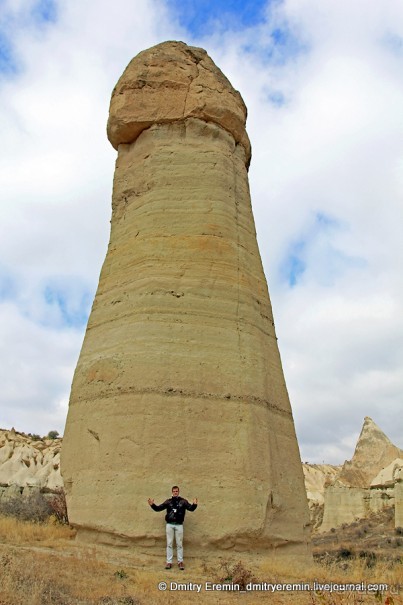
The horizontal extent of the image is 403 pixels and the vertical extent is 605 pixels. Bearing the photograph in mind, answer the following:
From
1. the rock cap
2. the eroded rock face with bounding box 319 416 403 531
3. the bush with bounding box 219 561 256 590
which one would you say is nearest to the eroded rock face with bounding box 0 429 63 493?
the eroded rock face with bounding box 319 416 403 531

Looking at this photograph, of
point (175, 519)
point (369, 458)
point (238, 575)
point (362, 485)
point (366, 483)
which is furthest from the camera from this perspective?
point (369, 458)

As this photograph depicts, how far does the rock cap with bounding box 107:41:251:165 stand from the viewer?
1035 centimetres

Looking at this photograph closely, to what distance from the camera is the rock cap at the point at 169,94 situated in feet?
34.0

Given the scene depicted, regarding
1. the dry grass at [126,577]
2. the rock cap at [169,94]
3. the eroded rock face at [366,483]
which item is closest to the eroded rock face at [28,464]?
the eroded rock face at [366,483]

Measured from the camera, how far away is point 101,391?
852 centimetres

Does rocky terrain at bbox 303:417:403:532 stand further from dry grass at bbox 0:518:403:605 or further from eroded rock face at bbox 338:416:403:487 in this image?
dry grass at bbox 0:518:403:605

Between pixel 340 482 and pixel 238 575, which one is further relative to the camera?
pixel 340 482

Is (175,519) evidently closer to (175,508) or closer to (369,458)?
(175,508)

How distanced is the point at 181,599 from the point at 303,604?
1219 millimetres

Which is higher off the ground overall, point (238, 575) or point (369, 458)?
point (369, 458)

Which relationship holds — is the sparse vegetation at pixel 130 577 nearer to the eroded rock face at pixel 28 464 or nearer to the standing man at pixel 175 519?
the standing man at pixel 175 519

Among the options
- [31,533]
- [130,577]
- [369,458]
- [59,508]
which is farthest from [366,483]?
[130,577]

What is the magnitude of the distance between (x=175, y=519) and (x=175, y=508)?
0.42ft

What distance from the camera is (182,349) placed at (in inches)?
332
